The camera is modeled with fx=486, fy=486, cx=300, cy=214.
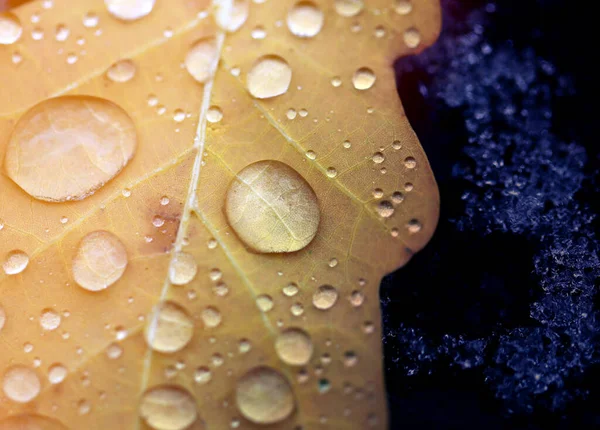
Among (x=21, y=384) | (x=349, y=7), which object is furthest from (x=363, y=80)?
(x=21, y=384)

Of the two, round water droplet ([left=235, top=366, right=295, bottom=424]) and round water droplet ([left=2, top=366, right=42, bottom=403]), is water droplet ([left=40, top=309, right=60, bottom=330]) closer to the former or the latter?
round water droplet ([left=2, top=366, right=42, bottom=403])

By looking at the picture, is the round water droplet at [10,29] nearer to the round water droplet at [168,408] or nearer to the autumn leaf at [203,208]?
the autumn leaf at [203,208]

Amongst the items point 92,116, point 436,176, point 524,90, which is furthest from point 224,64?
point 524,90

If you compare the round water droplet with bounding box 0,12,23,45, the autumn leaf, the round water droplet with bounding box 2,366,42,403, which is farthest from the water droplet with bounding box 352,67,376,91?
the round water droplet with bounding box 2,366,42,403

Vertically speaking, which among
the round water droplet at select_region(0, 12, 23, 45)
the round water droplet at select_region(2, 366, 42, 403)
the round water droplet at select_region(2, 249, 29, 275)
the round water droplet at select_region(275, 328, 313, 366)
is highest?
the round water droplet at select_region(0, 12, 23, 45)

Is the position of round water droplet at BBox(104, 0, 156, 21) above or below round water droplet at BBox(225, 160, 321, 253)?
above

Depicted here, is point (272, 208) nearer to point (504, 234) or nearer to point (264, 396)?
point (264, 396)

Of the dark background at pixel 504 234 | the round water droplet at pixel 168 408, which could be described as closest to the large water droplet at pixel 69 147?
the round water droplet at pixel 168 408

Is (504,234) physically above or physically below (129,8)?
below
